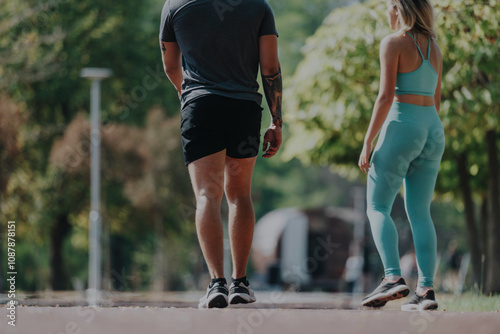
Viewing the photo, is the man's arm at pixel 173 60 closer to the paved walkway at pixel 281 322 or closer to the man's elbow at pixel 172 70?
the man's elbow at pixel 172 70

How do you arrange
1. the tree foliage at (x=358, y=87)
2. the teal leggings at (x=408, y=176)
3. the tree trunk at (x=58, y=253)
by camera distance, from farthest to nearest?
the tree trunk at (x=58, y=253) → the tree foliage at (x=358, y=87) → the teal leggings at (x=408, y=176)

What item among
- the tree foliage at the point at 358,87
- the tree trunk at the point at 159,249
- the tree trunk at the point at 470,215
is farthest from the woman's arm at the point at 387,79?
the tree trunk at the point at 159,249

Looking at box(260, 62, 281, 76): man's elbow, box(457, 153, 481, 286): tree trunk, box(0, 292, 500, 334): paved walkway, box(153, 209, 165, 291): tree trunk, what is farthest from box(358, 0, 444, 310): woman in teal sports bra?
box(153, 209, 165, 291): tree trunk

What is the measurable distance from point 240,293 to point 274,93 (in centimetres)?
119

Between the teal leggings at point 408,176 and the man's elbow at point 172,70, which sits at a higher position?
the man's elbow at point 172,70

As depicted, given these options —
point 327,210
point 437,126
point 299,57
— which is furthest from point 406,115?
point 299,57

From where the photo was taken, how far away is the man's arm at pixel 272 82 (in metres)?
5.00

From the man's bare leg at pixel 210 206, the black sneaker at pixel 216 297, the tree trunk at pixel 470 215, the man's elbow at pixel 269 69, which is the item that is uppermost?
the man's elbow at pixel 269 69

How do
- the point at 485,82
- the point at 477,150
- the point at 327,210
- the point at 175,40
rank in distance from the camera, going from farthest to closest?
the point at 327,210 < the point at 477,150 < the point at 485,82 < the point at 175,40

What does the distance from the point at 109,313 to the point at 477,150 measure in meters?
13.3

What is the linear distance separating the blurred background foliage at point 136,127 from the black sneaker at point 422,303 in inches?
280

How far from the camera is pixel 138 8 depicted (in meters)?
31.3

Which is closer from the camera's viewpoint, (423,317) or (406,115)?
(423,317)

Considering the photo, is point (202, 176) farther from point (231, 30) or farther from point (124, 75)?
point (124, 75)
